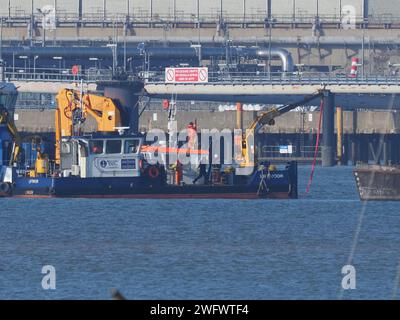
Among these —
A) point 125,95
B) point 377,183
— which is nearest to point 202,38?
point 125,95

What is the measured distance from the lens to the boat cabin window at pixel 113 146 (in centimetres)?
9006

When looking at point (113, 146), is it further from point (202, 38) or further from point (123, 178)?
point (202, 38)

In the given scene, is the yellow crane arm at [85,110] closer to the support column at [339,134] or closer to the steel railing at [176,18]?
the support column at [339,134]

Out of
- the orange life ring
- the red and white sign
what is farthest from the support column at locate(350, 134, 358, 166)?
the orange life ring

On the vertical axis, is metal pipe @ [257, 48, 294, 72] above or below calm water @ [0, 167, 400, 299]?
above

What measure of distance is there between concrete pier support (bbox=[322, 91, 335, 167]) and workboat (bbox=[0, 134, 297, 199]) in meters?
60.0

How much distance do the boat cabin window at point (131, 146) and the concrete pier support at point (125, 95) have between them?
769cm

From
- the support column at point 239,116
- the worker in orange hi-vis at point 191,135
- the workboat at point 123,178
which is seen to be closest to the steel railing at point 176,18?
the support column at point 239,116

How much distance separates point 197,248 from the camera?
201 ft

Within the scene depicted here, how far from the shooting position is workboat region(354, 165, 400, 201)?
90.6 meters

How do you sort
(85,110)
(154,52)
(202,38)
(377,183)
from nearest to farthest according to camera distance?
1. (377,183)
2. (85,110)
3. (154,52)
4. (202,38)

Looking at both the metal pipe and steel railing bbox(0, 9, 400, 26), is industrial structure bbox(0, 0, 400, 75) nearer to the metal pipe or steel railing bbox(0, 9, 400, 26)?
steel railing bbox(0, 9, 400, 26)

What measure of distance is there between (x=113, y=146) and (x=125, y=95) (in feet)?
105

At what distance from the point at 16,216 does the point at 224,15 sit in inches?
4692
